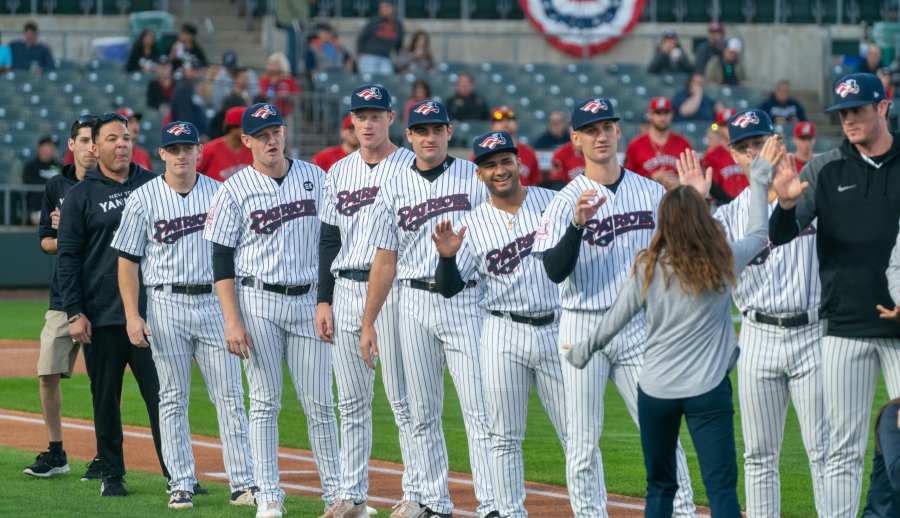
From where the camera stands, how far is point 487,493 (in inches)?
304

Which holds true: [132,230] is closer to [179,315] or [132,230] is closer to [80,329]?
[179,315]

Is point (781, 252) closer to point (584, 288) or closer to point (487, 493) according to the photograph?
point (584, 288)

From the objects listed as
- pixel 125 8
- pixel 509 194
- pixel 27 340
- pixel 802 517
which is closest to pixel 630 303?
pixel 509 194

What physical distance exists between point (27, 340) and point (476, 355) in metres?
10.5

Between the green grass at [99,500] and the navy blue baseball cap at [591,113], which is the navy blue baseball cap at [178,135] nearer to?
the green grass at [99,500]

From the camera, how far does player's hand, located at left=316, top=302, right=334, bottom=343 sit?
812 cm

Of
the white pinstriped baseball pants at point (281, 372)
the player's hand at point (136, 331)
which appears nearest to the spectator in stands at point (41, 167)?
the player's hand at point (136, 331)

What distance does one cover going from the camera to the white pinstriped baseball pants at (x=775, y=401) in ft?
23.2

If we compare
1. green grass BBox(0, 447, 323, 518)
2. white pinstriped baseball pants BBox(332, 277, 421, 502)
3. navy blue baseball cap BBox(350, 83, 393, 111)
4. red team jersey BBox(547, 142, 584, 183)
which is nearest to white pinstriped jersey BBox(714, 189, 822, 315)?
white pinstriped baseball pants BBox(332, 277, 421, 502)

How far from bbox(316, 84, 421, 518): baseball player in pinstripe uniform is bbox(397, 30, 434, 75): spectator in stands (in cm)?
1675

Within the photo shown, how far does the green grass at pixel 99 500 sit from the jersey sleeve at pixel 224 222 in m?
1.41

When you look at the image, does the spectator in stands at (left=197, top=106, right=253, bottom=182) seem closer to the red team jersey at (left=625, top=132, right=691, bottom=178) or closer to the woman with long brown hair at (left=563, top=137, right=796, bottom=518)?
the red team jersey at (left=625, top=132, right=691, bottom=178)

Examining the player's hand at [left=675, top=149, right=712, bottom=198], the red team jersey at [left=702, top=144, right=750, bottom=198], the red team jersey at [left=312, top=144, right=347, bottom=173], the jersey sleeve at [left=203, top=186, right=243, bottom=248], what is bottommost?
the jersey sleeve at [left=203, top=186, right=243, bottom=248]

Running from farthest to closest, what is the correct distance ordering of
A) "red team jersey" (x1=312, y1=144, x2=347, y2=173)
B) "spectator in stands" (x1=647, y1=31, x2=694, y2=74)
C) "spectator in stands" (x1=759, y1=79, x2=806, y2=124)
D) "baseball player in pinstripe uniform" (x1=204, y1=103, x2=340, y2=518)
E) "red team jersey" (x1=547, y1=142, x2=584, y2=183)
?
1. "spectator in stands" (x1=647, y1=31, x2=694, y2=74)
2. "spectator in stands" (x1=759, y1=79, x2=806, y2=124)
3. "red team jersey" (x1=547, y1=142, x2=584, y2=183)
4. "red team jersey" (x1=312, y1=144, x2=347, y2=173)
5. "baseball player in pinstripe uniform" (x1=204, y1=103, x2=340, y2=518)
